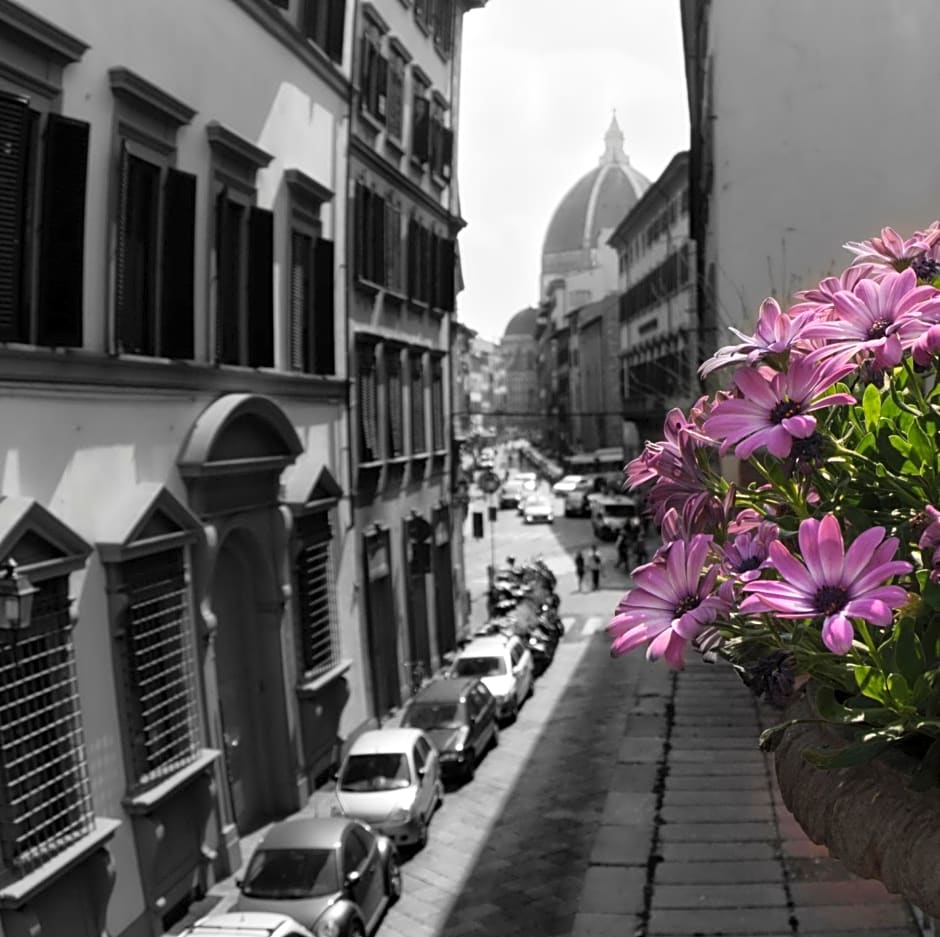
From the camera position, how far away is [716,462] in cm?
263

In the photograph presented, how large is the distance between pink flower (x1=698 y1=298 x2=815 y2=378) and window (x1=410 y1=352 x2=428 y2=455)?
871 inches

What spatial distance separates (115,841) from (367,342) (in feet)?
36.2

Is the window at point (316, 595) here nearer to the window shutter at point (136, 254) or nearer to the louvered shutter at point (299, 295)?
the louvered shutter at point (299, 295)

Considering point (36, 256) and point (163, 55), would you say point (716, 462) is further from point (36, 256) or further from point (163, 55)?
point (163, 55)

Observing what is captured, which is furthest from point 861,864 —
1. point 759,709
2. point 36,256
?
point 759,709

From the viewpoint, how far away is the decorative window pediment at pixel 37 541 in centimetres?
1005

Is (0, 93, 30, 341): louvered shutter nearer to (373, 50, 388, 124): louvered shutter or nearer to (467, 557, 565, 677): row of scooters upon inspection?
(373, 50, 388, 124): louvered shutter

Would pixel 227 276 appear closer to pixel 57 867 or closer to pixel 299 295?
pixel 299 295

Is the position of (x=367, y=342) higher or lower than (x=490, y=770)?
higher

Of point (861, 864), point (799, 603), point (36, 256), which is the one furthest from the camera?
point (36, 256)

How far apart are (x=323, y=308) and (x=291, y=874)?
9358 millimetres

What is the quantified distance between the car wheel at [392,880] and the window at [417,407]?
12.1 metres

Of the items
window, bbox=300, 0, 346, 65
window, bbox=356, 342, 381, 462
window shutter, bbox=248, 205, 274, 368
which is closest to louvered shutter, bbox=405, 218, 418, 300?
window, bbox=356, 342, 381, 462

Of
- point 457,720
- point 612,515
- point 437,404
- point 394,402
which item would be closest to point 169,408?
point 457,720
